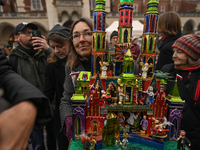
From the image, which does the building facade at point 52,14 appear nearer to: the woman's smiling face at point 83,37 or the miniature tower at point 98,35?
the woman's smiling face at point 83,37

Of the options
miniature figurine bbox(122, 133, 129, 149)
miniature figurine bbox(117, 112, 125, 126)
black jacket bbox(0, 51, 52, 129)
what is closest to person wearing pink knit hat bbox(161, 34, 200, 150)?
miniature figurine bbox(117, 112, 125, 126)

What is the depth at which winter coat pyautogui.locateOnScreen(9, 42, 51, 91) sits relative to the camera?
259cm

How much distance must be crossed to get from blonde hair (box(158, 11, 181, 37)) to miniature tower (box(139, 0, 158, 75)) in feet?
4.16

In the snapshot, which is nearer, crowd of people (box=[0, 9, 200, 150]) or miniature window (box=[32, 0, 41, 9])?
crowd of people (box=[0, 9, 200, 150])

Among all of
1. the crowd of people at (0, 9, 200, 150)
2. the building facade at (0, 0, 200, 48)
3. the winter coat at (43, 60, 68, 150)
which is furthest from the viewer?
the building facade at (0, 0, 200, 48)

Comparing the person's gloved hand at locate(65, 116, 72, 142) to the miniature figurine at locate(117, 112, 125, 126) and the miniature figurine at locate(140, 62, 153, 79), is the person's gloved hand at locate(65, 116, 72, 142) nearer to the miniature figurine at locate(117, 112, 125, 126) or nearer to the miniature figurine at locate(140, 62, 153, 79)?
the miniature figurine at locate(117, 112, 125, 126)

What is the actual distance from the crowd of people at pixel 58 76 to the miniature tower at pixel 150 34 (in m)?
0.19

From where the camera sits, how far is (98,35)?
62.3 inches

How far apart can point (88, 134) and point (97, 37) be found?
1181 millimetres

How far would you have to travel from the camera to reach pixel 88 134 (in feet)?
4.75

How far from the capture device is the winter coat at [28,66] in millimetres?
2586

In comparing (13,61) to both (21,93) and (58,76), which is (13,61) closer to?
(58,76)

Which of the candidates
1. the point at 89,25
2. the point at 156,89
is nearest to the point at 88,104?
the point at 156,89

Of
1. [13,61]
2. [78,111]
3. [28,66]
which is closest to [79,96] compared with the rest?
[78,111]
